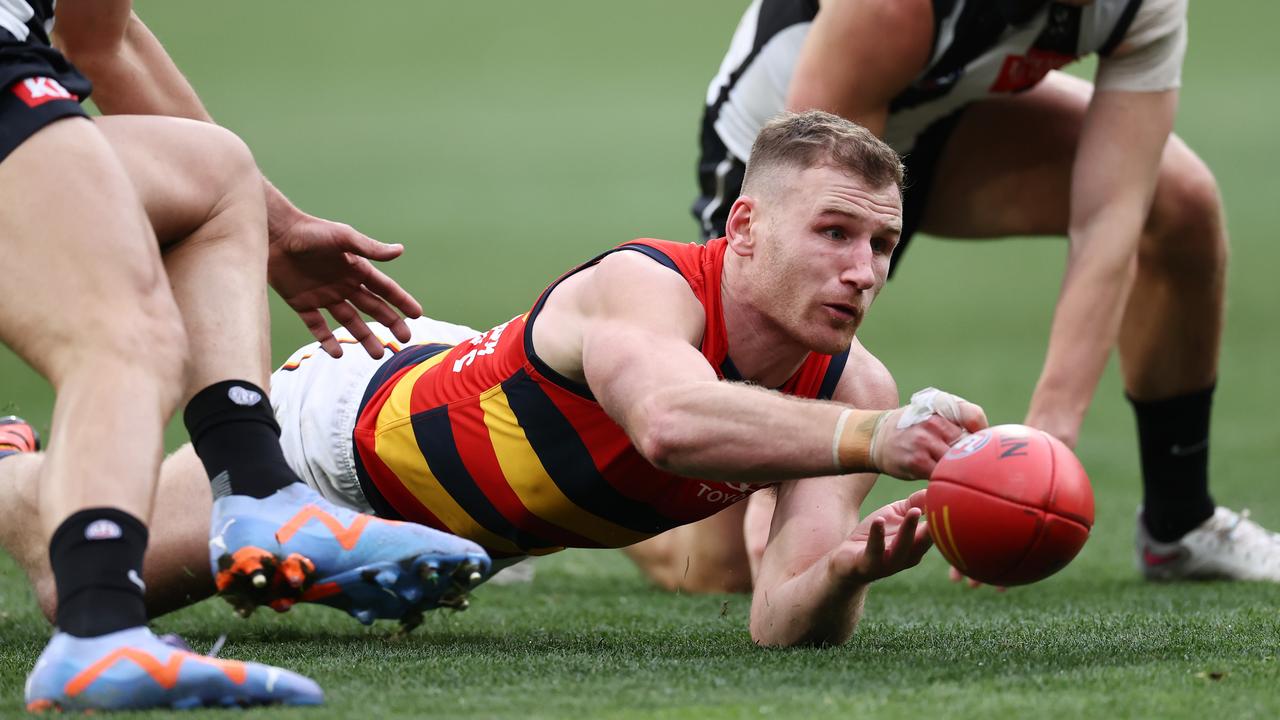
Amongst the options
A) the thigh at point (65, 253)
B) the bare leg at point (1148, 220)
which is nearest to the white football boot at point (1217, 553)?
the bare leg at point (1148, 220)

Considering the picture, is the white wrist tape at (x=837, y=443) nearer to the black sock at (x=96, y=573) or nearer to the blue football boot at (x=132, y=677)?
the blue football boot at (x=132, y=677)

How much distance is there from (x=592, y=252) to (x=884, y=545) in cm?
1224

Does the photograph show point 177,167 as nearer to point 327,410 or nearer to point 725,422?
point 327,410

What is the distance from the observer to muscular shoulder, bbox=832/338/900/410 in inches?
140

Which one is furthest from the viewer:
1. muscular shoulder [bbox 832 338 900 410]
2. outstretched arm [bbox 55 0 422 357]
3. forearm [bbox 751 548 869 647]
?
outstretched arm [bbox 55 0 422 357]

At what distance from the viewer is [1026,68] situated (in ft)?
16.2

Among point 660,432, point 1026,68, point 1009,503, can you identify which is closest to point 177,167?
point 660,432

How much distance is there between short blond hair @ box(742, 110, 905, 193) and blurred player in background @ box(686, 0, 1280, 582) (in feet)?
3.95

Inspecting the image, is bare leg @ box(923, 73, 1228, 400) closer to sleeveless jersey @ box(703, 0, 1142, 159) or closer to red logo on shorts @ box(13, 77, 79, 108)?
sleeveless jersey @ box(703, 0, 1142, 159)

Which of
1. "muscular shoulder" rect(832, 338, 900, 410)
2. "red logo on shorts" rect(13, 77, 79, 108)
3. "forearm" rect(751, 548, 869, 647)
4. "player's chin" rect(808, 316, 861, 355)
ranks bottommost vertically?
"forearm" rect(751, 548, 869, 647)

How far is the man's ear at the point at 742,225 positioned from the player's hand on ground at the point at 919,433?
0.71 meters

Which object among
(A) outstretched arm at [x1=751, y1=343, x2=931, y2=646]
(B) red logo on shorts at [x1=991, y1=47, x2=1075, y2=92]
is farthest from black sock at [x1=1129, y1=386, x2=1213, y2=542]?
(A) outstretched arm at [x1=751, y1=343, x2=931, y2=646]

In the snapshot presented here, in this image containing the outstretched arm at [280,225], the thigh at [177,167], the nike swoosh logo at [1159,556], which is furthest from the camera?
the nike swoosh logo at [1159,556]

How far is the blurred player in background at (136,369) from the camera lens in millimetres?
2432
